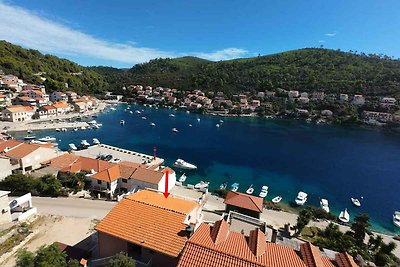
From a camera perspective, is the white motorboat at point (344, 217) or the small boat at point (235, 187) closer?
the white motorboat at point (344, 217)

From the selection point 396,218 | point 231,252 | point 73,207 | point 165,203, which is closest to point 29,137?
point 73,207

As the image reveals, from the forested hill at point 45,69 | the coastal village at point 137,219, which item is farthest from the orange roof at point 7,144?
the forested hill at point 45,69

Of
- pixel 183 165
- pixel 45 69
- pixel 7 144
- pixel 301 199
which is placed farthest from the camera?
pixel 45 69

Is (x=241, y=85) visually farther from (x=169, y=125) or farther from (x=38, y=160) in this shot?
(x=38, y=160)

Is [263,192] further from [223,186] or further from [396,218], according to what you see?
[396,218]

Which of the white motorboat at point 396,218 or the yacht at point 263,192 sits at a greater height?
the yacht at point 263,192

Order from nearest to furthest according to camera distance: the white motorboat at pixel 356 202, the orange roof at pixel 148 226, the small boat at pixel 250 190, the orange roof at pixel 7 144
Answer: the orange roof at pixel 148 226 < the orange roof at pixel 7 144 < the white motorboat at pixel 356 202 < the small boat at pixel 250 190

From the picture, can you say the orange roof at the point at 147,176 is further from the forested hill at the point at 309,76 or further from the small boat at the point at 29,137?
the forested hill at the point at 309,76
